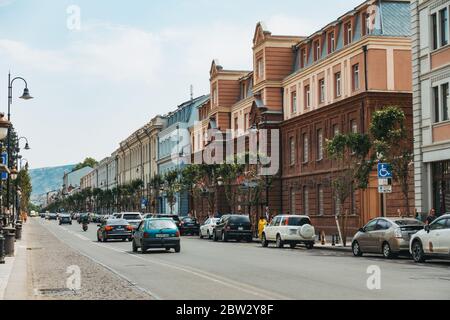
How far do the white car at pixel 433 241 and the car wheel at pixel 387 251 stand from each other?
1.97 m

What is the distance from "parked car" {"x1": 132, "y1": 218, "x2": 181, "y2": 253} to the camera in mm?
31891

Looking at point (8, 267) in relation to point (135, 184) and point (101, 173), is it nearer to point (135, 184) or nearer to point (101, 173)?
point (135, 184)

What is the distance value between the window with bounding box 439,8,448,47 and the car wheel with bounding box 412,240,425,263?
1241cm

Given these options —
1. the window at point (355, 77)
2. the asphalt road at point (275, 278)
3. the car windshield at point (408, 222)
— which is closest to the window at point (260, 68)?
the window at point (355, 77)

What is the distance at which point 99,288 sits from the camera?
17.0 metres

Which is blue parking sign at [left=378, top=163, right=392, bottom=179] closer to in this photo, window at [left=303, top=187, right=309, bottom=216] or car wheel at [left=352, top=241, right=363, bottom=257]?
car wheel at [left=352, top=241, right=363, bottom=257]

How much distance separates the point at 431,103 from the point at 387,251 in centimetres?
1014

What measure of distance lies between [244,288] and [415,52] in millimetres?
23726

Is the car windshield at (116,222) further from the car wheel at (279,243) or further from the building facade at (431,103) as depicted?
the building facade at (431,103)

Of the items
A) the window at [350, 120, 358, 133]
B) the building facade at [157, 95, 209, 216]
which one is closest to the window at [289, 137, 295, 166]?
the window at [350, 120, 358, 133]

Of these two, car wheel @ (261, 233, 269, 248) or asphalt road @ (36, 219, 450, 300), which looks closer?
asphalt road @ (36, 219, 450, 300)

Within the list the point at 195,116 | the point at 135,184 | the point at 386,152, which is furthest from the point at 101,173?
the point at 386,152

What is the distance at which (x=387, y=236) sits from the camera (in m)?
28.0

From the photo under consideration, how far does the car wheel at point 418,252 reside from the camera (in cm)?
2531
